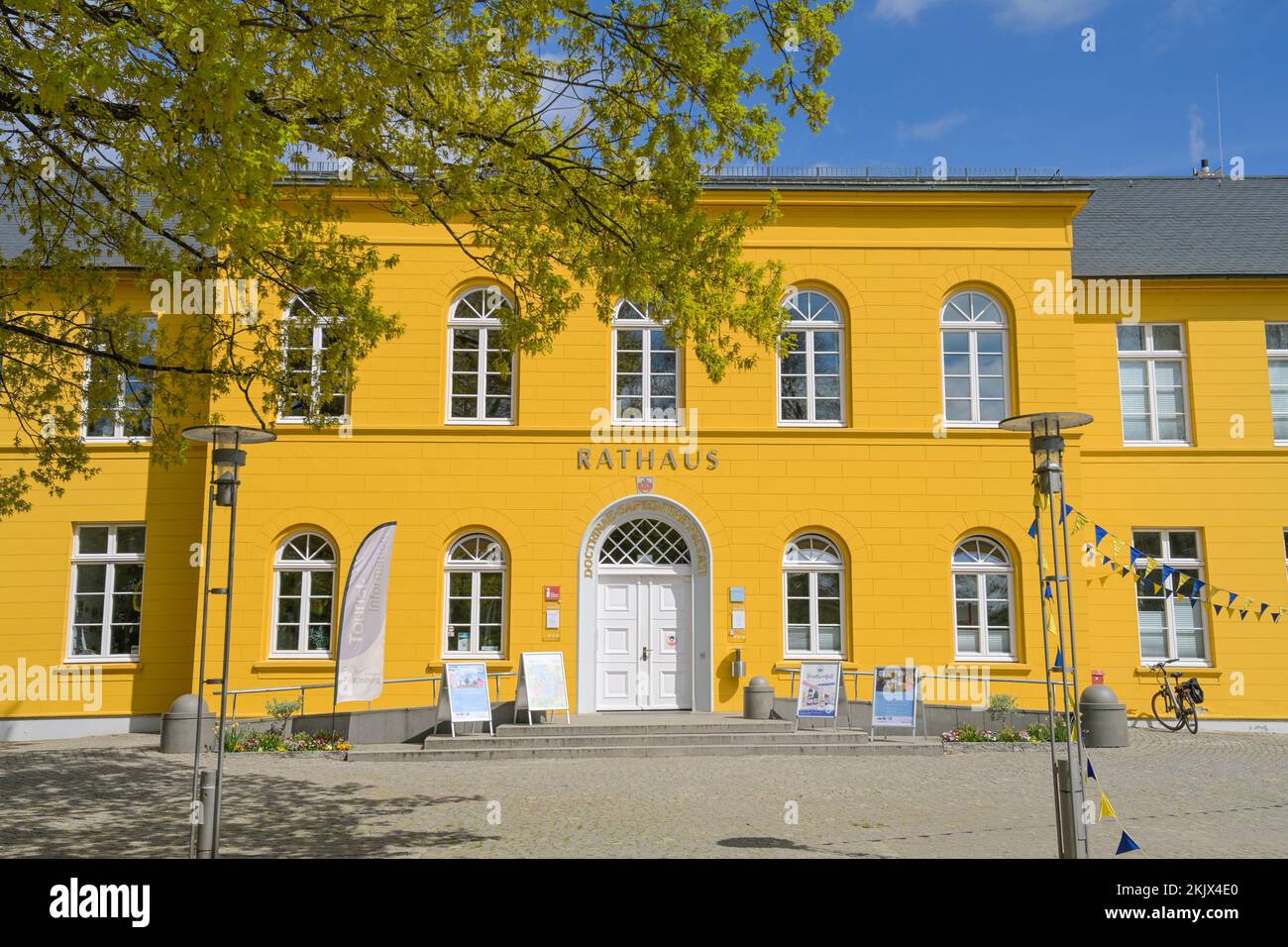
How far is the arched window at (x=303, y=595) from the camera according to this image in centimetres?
1623

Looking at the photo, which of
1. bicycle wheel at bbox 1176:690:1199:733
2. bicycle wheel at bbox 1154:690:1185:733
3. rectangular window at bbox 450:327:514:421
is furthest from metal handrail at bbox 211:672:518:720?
bicycle wheel at bbox 1176:690:1199:733

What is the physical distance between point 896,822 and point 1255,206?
16.7 meters

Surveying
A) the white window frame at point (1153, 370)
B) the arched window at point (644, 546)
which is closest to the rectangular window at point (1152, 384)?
the white window frame at point (1153, 370)

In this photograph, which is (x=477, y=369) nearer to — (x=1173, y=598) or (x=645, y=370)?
(x=645, y=370)

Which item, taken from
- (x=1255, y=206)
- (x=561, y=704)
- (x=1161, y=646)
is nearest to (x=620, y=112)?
(x=561, y=704)

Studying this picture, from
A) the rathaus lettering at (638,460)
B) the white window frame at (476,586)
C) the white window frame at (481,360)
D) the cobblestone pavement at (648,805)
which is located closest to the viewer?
the cobblestone pavement at (648,805)

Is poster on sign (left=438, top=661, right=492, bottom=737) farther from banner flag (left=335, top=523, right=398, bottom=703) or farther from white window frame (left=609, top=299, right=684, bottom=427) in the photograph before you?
white window frame (left=609, top=299, right=684, bottom=427)

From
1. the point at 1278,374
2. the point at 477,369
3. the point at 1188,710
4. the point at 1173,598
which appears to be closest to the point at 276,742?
the point at 477,369

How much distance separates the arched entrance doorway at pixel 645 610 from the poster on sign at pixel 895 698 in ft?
9.43

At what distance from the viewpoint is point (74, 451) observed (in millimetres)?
10977

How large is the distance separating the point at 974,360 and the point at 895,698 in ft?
20.1

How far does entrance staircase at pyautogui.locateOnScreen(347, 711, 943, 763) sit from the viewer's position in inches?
529

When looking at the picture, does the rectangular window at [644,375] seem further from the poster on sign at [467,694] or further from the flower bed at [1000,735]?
the flower bed at [1000,735]

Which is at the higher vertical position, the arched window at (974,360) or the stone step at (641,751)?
the arched window at (974,360)
